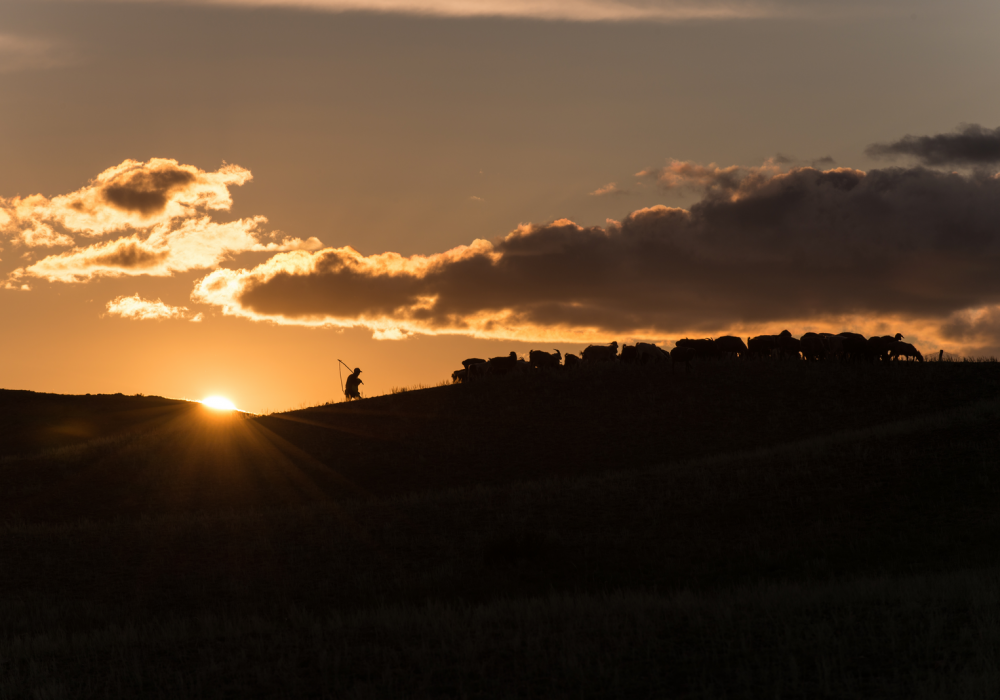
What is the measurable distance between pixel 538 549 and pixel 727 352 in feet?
119

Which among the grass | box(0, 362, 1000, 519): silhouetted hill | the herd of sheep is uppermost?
the herd of sheep

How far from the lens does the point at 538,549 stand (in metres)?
21.6

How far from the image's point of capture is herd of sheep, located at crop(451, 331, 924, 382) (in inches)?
2015

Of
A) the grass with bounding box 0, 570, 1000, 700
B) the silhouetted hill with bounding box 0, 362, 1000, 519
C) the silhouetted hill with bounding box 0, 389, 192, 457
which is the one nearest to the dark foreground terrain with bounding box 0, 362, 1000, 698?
the grass with bounding box 0, 570, 1000, 700

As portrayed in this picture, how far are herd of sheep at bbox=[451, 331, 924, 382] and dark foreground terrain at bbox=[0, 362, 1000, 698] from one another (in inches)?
144

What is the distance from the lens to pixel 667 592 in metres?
18.4

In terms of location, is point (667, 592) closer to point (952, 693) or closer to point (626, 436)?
point (952, 693)

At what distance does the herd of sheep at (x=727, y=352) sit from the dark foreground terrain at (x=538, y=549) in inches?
144

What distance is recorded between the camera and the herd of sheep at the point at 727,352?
51.2 metres

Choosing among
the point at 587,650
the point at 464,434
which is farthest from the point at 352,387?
the point at 587,650

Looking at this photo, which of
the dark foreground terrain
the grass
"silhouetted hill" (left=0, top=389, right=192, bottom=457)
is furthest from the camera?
"silhouetted hill" (left=0, top=389, right=192, bottom=457)

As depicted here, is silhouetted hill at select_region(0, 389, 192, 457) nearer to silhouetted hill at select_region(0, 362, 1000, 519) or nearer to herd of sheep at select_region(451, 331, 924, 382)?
silhouetted hill at select_region(0, 362, 1000, 519)

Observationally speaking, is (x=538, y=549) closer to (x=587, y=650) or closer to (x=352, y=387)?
(x=587, y=650)

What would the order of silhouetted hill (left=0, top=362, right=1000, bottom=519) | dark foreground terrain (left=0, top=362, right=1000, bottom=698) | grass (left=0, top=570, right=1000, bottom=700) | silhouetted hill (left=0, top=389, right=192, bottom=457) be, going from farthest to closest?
1. silhouetted hill (left=0, top=389, right=192, bottom=457)
2. silhouetted hill (left=0, top=362, right=1000, bottom=519)
3. dark foreground terrain (left=0, top=362, right=1000, bottom=698)
4. grass (left=0, top=570, right=1000, bottom=700)
